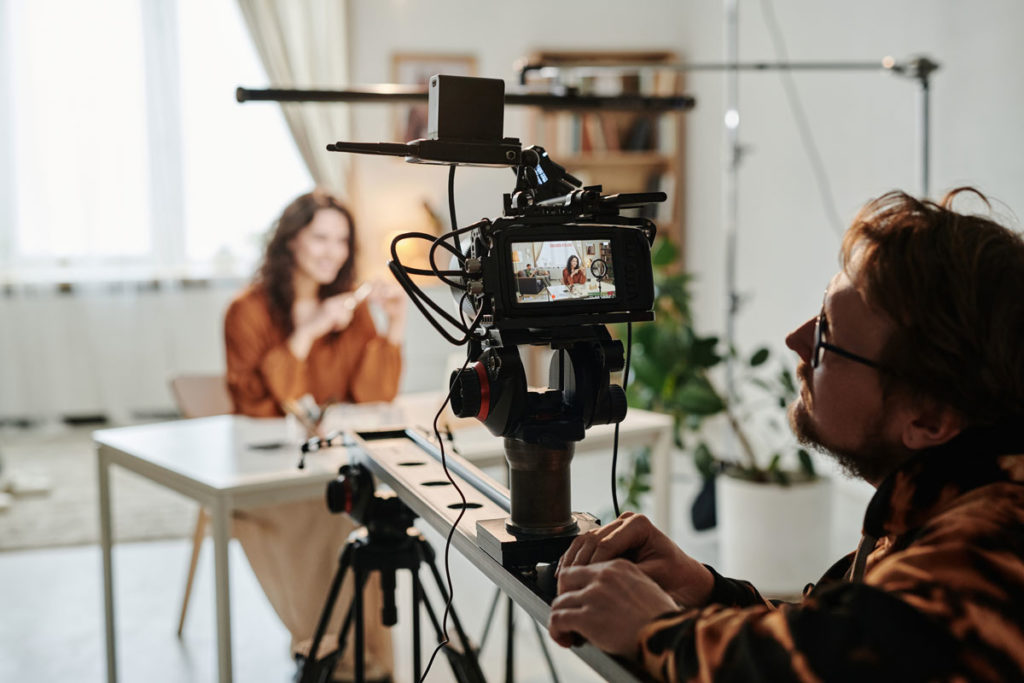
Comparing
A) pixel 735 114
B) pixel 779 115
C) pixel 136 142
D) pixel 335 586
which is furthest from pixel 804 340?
pixel 136 142

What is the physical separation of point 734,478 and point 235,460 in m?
1.59

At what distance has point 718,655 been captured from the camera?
0.74 metres

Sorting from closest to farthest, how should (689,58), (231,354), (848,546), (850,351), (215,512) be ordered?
(850,351) → (215,512) → (231,354) → (848,546) → (689,58)

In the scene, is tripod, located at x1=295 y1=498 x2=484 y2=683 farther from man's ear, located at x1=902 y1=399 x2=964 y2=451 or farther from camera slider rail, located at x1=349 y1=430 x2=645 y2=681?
man's ear, located at x1=902 y1=399 x2=964 y2=451

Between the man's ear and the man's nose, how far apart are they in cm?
13

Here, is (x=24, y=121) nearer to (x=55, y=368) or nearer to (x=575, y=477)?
(x=55, y=368)

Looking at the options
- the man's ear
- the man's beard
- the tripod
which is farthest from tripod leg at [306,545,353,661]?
the man's ear

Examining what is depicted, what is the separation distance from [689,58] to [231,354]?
4.00m

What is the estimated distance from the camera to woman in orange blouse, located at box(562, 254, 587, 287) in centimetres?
97

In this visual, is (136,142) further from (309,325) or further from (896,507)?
(896,507)

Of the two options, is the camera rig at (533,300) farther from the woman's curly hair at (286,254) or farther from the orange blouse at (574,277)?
the woman's curly hair at (286,254)

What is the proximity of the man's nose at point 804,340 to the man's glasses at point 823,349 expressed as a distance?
25 millimetres

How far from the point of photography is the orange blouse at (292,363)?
2871mm

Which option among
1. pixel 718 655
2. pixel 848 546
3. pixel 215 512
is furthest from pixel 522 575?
pixel 848 546
